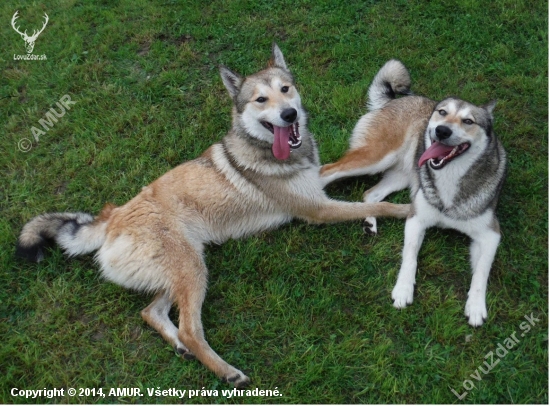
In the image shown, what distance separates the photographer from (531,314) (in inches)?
147

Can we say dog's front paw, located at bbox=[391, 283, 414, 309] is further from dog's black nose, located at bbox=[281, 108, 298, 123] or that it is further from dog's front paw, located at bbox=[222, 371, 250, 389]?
dog's black nose, located at bbox=[281, 108, 298, 123]

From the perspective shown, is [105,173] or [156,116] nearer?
[105,173]

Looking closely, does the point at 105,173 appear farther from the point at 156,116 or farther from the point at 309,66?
the point at 309,66

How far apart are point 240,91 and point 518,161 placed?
3157mm

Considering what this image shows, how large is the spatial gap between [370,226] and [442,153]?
102 cm

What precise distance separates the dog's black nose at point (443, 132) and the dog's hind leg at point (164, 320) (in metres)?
2.77

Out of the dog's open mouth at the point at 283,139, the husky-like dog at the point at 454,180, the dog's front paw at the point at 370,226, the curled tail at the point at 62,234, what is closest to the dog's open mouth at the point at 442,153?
the husky-like dog at the point at 454,180

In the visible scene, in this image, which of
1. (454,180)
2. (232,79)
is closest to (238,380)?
(454,180)

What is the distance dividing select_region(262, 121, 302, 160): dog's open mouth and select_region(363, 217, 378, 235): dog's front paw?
1047 millimetres

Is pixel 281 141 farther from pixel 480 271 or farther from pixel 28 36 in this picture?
pixel 28 36

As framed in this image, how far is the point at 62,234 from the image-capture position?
A: 13.9 ft

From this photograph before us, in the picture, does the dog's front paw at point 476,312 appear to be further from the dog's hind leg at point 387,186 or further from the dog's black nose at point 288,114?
the dog's black nose at point 288,114

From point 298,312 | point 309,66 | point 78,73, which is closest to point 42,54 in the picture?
point 78,73

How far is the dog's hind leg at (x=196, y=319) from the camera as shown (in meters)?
3.58
